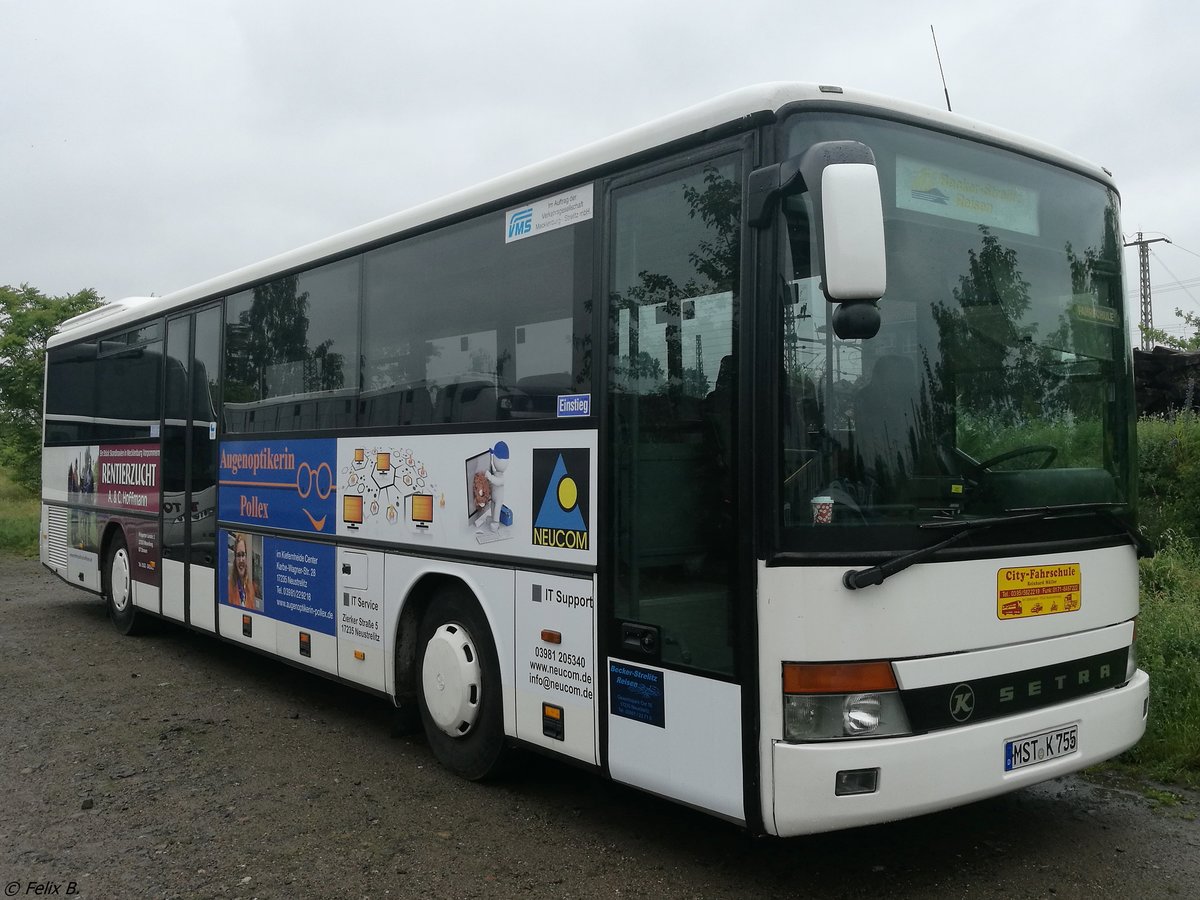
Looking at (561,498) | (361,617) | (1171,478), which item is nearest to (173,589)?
(361,617)

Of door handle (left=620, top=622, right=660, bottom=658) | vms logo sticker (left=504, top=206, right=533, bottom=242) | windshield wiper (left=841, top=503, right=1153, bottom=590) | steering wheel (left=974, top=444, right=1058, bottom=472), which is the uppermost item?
vms logo sticker (left=504, top=206, right=533, bottom=242)

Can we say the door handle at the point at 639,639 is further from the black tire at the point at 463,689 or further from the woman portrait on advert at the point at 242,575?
the woman portrait on advert at the point at 242,575

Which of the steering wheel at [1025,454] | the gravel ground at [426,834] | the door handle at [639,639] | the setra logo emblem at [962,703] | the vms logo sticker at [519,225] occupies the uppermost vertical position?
the vms logo sticker at [519,225]

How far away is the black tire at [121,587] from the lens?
419 inches

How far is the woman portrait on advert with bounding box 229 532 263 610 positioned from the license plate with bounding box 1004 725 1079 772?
553 cm

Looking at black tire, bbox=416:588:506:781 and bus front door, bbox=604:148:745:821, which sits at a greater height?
bus front door, bbox=604:148:745:821

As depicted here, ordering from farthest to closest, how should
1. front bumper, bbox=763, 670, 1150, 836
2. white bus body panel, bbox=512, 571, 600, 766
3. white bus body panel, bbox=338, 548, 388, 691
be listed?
white bus body panel, bbox=338, 548, 388, 691, white bus body panel, bbox=512, 571, 600, 766, front bumper, bbox=763, 670, 1150, 836

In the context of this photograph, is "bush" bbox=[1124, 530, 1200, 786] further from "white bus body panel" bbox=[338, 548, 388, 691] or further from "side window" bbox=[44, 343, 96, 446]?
"side window" bbox=[44, 343, 96, 446]

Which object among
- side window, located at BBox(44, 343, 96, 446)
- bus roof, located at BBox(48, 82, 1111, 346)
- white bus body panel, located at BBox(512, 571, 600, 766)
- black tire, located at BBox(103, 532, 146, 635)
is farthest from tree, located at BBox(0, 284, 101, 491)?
white bus body panel, located at BBox(512, 571, 600, 766)

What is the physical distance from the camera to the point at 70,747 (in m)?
6.67

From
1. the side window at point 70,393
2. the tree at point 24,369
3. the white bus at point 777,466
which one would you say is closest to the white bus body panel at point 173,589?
the side window at point 70,393

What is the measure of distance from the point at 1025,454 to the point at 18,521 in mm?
22932

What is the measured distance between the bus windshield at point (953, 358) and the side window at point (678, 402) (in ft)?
1.00

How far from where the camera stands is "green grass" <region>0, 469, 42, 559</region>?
20.8m
